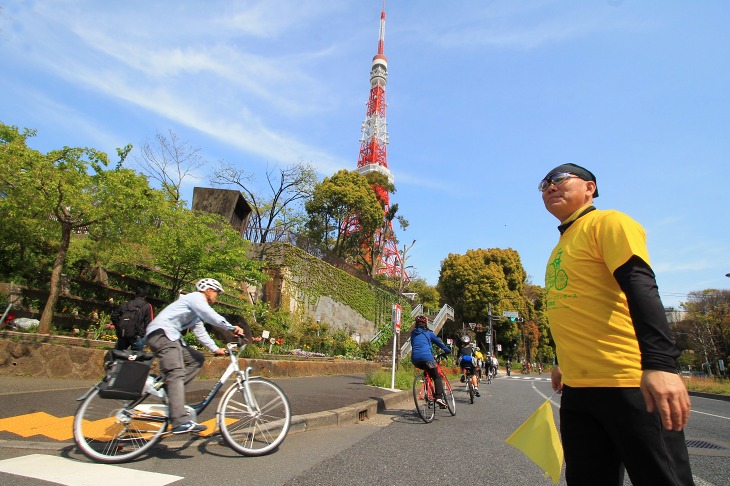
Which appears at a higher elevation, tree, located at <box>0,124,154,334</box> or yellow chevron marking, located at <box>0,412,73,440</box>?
tree, located at <box>0,124,154,334</box>

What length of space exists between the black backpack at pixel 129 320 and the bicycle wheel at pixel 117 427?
412cm

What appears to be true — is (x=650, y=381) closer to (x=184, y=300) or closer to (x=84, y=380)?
(x=184, y=300)

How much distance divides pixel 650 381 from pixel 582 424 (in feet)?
1.60

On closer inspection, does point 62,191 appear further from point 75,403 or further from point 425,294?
point 425,294

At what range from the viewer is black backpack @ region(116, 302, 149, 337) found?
7.36 m

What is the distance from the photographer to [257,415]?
402cm

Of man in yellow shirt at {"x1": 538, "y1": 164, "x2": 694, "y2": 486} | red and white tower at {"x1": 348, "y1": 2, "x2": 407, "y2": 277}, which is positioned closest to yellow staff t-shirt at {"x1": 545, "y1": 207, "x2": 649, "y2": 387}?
A: man in yellow shirt at {"x1": 538, "y1": 164, "x2": 694, "y2": 486}

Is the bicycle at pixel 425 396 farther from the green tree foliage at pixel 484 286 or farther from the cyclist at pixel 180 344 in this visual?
the green tree foliage at pixel 484 286

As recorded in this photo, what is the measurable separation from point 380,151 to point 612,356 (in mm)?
49695

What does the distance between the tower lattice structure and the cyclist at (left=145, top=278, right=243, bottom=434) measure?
27346 mm

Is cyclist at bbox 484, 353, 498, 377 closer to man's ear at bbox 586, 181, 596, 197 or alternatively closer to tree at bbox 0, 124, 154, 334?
tree at bbox 0, 124, 154, 334

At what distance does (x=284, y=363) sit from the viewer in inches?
481

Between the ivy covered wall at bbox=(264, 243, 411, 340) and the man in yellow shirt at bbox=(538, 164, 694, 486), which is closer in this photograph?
the man in yellow shirt at bbox=(538, 164, 694, 486)

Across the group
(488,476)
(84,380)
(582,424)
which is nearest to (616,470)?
(582,424)
